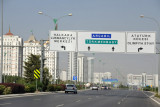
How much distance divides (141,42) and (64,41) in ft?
33.4

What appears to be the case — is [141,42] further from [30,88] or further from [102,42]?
[30,88]

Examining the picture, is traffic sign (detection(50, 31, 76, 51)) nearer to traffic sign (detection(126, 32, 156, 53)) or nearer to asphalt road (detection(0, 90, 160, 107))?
traffic sign (detection(126, 32, 156, 53))

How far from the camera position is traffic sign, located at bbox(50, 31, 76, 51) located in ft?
142

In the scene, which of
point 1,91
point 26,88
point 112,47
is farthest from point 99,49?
point 1,91

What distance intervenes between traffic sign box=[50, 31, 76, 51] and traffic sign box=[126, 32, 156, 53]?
7341mm

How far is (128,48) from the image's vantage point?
4297cm

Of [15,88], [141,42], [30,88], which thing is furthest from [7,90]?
[141,42]

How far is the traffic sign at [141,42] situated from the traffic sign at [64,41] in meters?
7.34

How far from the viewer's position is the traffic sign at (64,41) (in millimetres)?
43344

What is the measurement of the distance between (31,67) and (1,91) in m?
38.9

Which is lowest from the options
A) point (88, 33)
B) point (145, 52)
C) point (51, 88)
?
point (51, 88)

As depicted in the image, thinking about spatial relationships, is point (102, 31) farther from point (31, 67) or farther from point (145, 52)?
point (31, 67)

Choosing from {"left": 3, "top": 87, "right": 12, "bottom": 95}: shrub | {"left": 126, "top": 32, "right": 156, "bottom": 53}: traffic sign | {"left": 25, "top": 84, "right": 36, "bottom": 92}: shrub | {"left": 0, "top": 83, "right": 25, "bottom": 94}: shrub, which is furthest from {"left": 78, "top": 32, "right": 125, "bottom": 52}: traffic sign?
{"left": 3, "top": 87, "right": 12, "bottom": 95}: shrub

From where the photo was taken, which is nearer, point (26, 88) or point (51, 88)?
point (26, 88)
